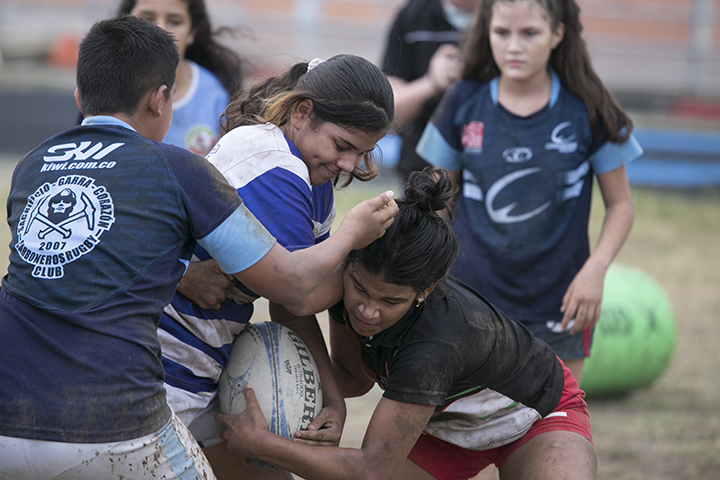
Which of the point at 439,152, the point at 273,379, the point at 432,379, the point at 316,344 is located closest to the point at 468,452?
the point at 432,379

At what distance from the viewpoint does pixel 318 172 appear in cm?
280

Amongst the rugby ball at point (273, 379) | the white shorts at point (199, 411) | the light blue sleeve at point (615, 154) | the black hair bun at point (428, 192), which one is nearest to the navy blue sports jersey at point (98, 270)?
the white shorts at point (199, 411)

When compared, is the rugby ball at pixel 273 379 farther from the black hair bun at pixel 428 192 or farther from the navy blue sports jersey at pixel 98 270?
the black hair bun at pixel 428 192

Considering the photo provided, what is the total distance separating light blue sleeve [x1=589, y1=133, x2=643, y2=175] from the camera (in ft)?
13.3

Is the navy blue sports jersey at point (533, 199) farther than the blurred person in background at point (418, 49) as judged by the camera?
No

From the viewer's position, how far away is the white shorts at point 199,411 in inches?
106

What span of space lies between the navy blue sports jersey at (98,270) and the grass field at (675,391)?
3057mm

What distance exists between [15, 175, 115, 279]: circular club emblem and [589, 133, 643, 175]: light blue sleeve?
2767 millimetres

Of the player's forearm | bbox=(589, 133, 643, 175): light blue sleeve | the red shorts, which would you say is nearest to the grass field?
the red shorts

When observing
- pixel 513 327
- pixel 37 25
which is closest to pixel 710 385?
pixel 513 327

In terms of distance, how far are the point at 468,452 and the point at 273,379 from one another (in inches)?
40.8

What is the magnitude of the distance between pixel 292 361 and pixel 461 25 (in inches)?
134

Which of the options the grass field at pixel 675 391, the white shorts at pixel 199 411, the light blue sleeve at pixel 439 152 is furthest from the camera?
the grass field at pixel 675 391

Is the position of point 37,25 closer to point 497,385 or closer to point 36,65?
point 36,65
